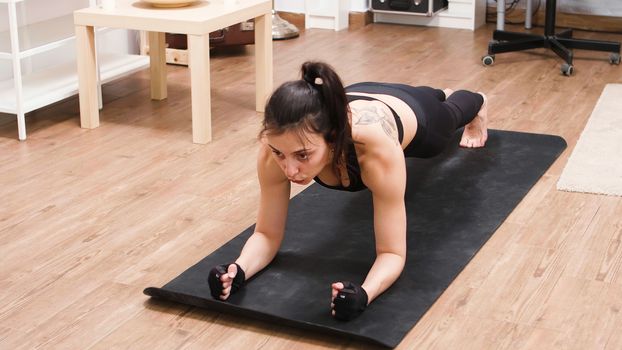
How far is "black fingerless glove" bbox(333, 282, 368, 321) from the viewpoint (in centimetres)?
202

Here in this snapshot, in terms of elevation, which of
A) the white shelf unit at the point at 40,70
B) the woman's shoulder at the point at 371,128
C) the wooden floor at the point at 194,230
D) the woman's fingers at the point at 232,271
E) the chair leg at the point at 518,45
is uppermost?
the woman's shoulder at the point at 371,128

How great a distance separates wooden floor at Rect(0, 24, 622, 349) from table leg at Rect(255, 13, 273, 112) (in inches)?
3.8

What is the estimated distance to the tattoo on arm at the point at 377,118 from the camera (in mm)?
2172

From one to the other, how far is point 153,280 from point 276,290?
330 millimetres

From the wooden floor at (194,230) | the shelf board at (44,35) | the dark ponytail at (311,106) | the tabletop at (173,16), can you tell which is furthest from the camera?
the shelf board at (44,35)

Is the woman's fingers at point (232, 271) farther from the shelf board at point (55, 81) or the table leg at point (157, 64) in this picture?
the table leg at point (157, 64)

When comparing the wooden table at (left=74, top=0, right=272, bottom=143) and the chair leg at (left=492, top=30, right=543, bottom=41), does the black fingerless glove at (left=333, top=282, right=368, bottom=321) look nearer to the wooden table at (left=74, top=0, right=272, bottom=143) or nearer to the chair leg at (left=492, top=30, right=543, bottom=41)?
the wooden table at (left=74, top=0, right=272, bottom=143)

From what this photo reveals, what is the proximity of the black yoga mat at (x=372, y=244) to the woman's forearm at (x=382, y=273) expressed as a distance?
26 millimetres

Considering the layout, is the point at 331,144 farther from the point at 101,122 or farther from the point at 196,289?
the point at 101,122

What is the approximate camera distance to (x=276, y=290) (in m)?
2.22

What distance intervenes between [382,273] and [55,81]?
1993mm

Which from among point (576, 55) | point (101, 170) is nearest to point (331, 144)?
point (101, 170)

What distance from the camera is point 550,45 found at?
449cm

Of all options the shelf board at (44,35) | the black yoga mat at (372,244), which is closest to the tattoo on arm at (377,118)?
the black yoga mat at (372,244)
